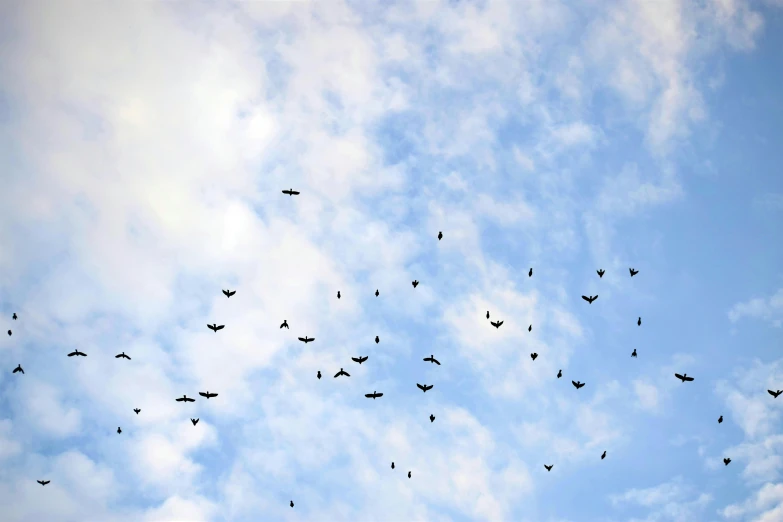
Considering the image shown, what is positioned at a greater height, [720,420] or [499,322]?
[499,322]

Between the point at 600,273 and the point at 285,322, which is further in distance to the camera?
the point at 285,322

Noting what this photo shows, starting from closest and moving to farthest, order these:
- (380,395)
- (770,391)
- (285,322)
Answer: (770,391) → (285,322) → (380,395)

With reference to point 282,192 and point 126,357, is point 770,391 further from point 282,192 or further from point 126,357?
point 126,357

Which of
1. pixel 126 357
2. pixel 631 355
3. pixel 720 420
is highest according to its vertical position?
pixel 126 357

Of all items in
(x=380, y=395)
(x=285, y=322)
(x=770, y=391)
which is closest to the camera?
(x=770, y=391)

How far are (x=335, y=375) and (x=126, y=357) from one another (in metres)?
32.3

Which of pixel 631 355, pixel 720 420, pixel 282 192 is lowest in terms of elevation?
pixel 720 420

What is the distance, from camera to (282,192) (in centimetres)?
10262

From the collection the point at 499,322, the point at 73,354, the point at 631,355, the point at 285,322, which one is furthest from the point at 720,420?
the point at 73,354

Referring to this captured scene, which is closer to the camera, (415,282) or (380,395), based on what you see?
(415,282)

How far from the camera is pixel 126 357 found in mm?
107062

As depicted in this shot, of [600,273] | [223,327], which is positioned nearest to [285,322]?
[223,327]

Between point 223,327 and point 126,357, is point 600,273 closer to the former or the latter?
point 223,327

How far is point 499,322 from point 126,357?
5743 cm
